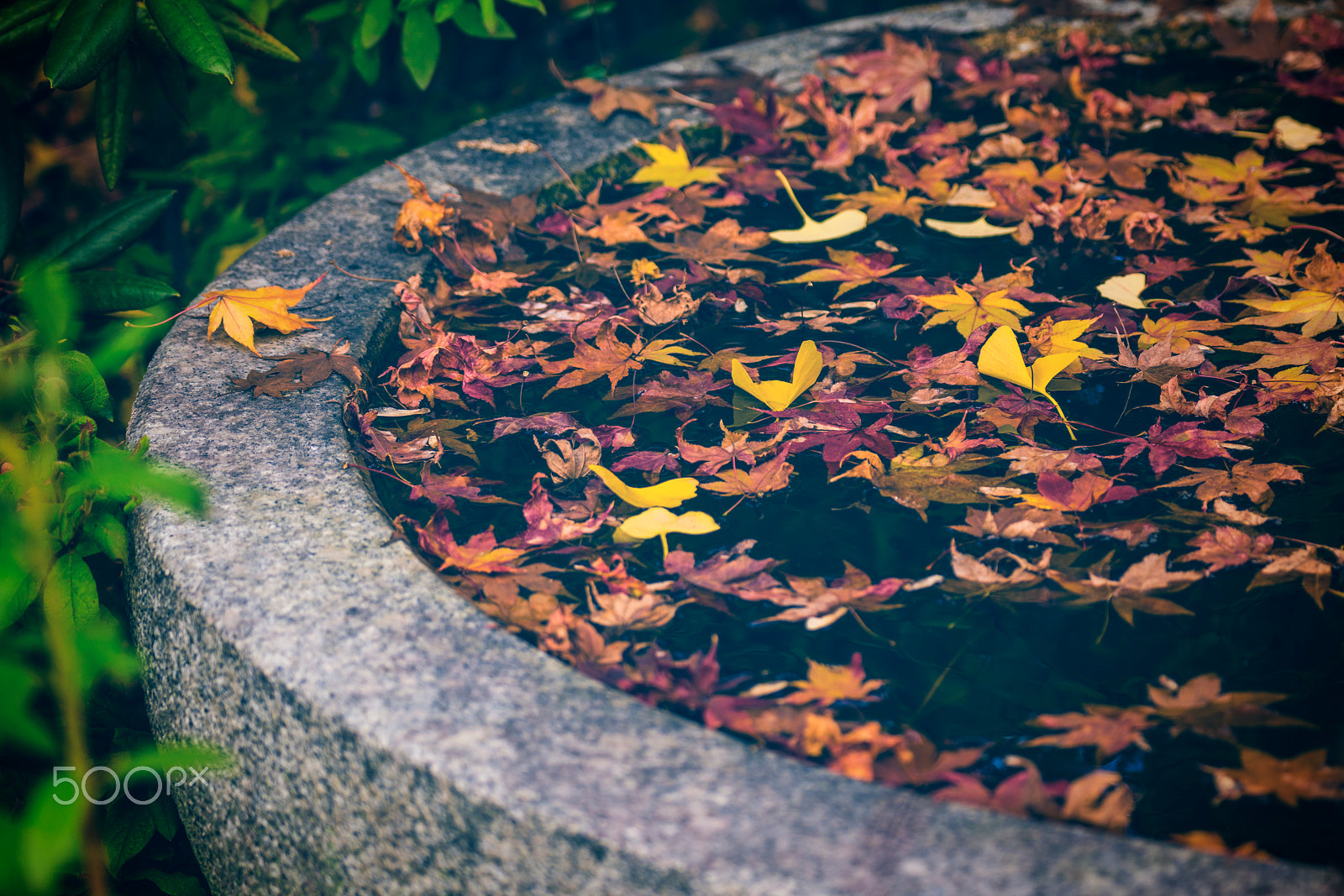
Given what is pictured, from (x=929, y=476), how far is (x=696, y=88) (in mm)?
1545

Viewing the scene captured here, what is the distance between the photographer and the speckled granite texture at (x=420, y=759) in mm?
763

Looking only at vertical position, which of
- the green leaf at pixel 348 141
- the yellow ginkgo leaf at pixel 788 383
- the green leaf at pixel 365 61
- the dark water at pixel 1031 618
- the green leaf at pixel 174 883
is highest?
the green leaf at pixel 365 61

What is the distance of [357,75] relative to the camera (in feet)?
8.21

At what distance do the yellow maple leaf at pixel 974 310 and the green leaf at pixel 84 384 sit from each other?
4.72 ft

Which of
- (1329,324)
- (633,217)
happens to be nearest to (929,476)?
(1329,324)

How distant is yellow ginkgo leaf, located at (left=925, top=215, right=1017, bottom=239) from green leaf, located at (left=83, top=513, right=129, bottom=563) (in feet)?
5.53

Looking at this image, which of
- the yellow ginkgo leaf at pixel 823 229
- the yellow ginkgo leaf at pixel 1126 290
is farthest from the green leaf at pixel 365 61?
the yellow ginkgo leaf at pixel 1126 290

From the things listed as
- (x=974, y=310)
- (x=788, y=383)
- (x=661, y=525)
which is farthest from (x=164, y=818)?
(x=974, y=310)

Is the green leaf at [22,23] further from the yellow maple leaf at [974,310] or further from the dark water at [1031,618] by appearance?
the yellow maple leaf at [974,310]

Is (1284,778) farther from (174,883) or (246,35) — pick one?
(246,35)

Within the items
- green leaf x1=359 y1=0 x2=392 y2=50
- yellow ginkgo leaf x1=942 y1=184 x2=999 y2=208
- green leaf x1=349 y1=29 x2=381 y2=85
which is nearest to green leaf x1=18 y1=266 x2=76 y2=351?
green leaf x1=359 y1=0 x2=392 y2=50

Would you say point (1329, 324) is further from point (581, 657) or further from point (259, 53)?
point (259, 53)

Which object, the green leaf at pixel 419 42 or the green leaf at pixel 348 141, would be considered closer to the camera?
the green leaf at pixel 419 42

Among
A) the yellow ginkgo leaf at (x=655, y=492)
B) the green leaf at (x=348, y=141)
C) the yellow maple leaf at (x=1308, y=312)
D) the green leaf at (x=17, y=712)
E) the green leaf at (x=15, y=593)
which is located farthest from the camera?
the green leaf at (x=348, y=141)
